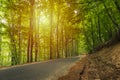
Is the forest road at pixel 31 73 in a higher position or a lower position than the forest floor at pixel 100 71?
lower

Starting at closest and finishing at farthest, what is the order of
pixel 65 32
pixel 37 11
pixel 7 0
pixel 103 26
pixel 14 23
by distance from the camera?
pixel 7 0 → pixel 14 23 → pixel 37 11 → pixel 103 26 → pixel 65 32

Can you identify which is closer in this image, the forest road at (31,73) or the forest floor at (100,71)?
the forest floor at (100,71)

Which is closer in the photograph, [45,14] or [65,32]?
[45,14]

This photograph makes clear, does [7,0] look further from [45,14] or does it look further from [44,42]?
[44,42]

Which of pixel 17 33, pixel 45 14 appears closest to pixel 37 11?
pixel 45 14

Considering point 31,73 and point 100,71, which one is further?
point 31,73

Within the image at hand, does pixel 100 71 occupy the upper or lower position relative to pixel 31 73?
upper

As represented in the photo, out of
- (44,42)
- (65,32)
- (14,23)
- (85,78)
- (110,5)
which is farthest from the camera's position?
(65,32)

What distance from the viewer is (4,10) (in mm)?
36750

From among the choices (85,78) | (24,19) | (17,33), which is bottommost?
(85,78)

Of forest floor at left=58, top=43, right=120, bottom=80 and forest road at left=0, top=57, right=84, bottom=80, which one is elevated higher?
forest floor at left=58, top=43, right=120, bottom=80

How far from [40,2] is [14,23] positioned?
5380mm

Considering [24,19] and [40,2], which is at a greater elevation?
[40,2]

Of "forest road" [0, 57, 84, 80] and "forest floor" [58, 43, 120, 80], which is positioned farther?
"forest road" [0, 57, 84, 80]
